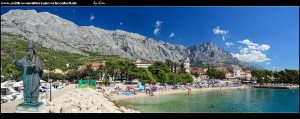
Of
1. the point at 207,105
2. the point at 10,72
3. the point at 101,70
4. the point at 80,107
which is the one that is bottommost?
the point at 207,105

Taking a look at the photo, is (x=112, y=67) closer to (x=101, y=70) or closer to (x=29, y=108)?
(x=101, y=70)

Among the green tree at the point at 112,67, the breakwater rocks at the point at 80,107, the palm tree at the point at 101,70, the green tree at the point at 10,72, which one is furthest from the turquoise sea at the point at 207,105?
the palm tree at the point at 101,70

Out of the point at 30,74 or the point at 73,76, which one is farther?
the point at 73,76

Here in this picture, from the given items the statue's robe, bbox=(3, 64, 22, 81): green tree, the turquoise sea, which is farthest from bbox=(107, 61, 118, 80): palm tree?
the statue's robe

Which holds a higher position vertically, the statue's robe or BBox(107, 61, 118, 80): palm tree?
BBox(107, 61, 118, 80): palm tree

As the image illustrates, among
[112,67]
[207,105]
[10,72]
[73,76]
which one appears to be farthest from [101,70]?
[207,105]

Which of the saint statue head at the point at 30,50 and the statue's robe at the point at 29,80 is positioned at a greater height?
the saint statue head at the point at 30,50

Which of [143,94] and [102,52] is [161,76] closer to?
[143,94]

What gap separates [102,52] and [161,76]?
52.3m

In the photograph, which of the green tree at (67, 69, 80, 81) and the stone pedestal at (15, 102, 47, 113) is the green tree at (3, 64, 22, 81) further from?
the stone pedestal at (15, 102, 47, 113)

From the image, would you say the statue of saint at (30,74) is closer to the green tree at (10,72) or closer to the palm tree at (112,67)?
the green tree at (10,72)

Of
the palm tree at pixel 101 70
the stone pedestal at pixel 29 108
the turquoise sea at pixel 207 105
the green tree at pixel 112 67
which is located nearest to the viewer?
the stone pedestal at pixel 29 108

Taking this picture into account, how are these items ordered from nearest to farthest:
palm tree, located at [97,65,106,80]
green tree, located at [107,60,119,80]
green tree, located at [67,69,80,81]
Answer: green tree, located at [107,60,119,80], palm tree, located at [97,65,106,80], green tree, located at [67,69,80,81]
